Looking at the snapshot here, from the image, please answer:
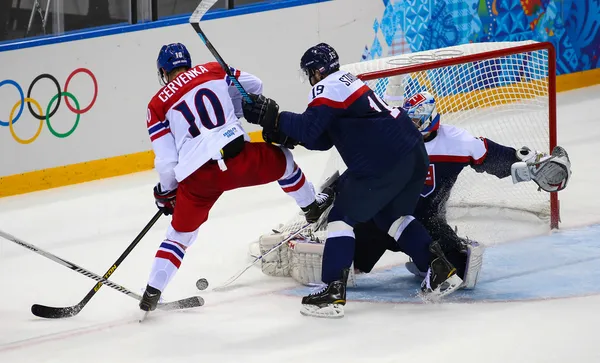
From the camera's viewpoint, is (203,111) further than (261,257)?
No

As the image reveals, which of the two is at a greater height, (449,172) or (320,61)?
(320,61)

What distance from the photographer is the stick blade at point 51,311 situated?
4.54 m

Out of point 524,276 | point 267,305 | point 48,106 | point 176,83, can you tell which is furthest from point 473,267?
point 48,106

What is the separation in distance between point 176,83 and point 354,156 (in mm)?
730

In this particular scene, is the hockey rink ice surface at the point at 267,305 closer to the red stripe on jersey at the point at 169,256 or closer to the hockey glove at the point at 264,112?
the red stripe on jersey at the point at 169,256

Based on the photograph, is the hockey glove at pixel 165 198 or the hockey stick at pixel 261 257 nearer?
the hockey glove at pixel 165 198

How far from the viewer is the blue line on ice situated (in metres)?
4.57

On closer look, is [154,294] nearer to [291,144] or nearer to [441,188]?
[291,144]

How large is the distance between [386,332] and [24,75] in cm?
320

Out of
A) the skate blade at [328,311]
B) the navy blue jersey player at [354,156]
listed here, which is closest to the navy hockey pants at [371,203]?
the navy blue jersey player at [354,156]

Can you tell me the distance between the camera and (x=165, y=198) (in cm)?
450

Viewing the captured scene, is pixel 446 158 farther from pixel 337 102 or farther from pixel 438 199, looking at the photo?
pixel 337 102

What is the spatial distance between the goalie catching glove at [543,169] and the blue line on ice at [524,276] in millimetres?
352

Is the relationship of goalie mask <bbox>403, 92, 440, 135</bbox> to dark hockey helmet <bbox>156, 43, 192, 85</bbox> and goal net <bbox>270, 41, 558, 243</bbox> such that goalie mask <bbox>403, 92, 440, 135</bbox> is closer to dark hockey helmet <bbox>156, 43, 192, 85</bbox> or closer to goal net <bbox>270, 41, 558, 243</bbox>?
goal net <bbox>270, 41, 558, 243</bbox>
